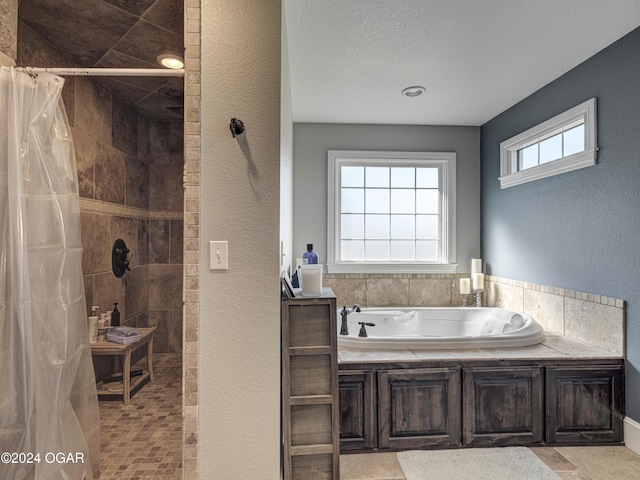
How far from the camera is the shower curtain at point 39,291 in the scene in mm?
1457

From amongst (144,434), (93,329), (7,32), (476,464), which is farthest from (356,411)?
(7,32)

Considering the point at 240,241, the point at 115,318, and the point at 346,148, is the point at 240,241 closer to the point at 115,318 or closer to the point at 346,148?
the point at 115,318

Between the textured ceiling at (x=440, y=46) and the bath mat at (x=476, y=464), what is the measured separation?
2.39 m

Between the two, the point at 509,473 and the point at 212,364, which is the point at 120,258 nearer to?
the point at 212,364

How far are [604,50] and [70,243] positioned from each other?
126 inches

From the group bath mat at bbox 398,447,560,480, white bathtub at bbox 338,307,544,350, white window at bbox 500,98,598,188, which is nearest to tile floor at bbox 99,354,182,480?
bath mat at bbox 398,447,560,480

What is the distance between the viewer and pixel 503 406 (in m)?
2.12

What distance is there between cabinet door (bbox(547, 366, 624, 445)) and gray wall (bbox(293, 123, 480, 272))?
167 cm

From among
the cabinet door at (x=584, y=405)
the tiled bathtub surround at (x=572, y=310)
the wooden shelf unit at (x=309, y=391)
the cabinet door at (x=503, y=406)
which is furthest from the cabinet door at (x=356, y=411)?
the tiled bathtub surround at (x=572, y=310)

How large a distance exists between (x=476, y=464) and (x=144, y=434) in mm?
1917

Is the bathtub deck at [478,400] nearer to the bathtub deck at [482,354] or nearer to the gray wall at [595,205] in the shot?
the bathtub deck at [482,354]

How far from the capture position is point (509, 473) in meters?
1.88

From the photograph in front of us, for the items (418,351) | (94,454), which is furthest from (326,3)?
(94,454)

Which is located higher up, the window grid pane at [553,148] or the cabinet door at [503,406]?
the window grid pane at [553,148]
